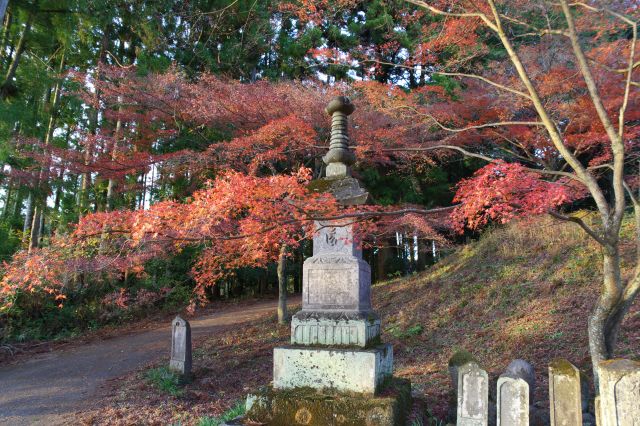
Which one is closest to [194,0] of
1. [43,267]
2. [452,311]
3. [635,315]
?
[43,267]

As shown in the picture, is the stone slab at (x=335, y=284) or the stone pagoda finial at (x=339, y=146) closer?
the stone slab at (x=335, y=284)

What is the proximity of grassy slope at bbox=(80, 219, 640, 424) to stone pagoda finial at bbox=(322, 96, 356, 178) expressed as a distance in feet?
9.93

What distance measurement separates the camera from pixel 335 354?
13.7ft

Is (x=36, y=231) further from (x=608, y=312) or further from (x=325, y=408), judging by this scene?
(x=608, y=312)

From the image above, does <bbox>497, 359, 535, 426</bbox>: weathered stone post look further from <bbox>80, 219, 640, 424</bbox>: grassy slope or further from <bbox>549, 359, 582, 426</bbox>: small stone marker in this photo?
<bbox>80, 219, 640, 424</bbox>: grassy slope

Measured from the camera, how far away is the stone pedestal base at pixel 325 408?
3811mm

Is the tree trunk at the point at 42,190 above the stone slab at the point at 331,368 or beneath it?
above

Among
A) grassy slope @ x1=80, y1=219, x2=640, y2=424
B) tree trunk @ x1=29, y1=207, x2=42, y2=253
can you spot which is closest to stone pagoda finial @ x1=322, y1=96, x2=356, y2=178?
grassy slope @ x1=80, y1=219, x2=640, y2=424

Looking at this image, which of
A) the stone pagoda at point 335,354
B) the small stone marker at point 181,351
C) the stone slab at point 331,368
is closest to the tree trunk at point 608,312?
the stone pagoda at point 335,354

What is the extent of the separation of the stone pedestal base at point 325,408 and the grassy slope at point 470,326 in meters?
1.03

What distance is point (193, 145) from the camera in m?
11.4

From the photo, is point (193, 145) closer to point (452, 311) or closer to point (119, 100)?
point (119, 100)

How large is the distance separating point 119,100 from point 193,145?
7.01 ft

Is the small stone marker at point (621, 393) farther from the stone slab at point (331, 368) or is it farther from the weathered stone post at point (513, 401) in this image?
the stone slab at point (331, 368)
